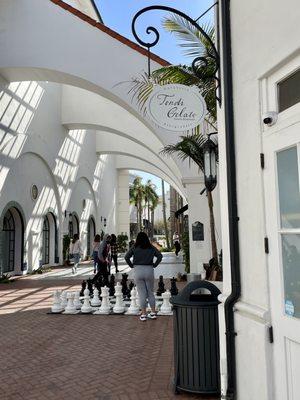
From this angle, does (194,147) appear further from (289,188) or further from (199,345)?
(289,188)

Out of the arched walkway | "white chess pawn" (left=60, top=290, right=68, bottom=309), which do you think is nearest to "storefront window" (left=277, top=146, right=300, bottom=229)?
"white chess pawn" (left=60, top=290, right=68, bottom=309)

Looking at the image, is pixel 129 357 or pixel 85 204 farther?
pixel 85 204

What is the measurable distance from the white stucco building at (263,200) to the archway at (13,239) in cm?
1492

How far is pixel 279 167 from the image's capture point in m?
3.03

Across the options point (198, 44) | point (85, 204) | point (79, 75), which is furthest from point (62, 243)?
point (198, 44)

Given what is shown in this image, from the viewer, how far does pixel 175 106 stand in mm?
4418

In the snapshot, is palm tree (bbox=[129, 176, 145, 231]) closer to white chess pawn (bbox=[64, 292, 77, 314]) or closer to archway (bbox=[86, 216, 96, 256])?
archway (bbox=[86, 216, 96, 256])

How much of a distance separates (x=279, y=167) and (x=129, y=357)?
3628 millimetres

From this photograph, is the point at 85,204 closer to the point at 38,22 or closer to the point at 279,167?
the point at 38,22

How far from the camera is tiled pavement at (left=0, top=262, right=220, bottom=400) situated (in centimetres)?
420

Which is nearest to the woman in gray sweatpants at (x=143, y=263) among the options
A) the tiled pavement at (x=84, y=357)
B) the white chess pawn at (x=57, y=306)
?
the tiled pavement at (x=84, y=357)

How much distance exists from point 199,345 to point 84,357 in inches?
84.9

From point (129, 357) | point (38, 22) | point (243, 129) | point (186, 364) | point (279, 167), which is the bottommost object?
point (129, 357)

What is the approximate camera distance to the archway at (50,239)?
67.5 ft
